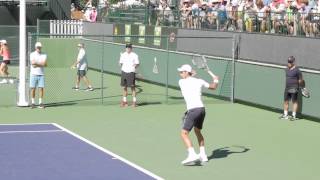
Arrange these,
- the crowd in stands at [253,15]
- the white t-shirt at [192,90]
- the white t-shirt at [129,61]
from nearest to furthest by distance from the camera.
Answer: the white t-shirt at [192,90] → the crowd in stands at [253,15] → the white t-shirt at [129,61]

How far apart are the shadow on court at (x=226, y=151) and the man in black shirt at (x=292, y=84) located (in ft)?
16.9

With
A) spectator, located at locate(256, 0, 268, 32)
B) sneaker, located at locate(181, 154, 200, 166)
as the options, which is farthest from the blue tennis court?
spectator, located at locate(256, 0, 268, 32)

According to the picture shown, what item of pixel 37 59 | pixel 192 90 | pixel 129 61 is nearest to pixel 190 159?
pixel 192 90

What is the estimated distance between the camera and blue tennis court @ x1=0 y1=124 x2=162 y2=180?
38.6ft

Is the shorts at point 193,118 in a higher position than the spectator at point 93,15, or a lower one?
lower

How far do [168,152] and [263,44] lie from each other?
9929 mm

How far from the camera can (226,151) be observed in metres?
14.6

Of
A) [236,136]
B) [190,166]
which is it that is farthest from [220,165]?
[236,136]

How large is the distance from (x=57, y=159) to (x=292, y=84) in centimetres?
896

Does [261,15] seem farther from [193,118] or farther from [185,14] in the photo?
[193,118]

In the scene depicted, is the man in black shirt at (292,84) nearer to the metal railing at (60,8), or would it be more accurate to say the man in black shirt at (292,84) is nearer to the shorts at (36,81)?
the shorts at (36,81)

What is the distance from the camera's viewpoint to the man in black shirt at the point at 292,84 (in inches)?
774

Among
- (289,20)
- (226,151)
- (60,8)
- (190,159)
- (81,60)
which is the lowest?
(226,151)

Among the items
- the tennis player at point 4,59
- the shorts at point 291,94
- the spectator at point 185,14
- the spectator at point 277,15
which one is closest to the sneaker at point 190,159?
the shorts at point 291,94
